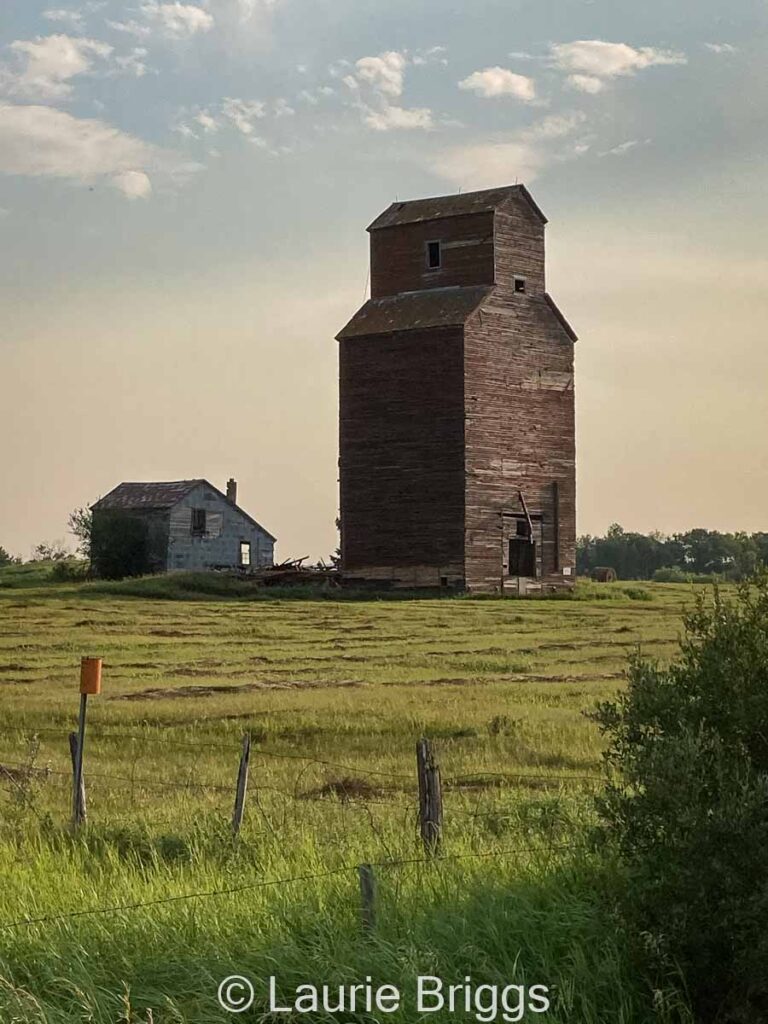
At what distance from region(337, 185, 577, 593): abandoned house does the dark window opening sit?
7cm

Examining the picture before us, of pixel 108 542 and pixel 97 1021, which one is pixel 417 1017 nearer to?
pixel 97 1021

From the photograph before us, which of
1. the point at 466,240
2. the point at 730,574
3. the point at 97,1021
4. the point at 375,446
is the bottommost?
the point at 97,1021

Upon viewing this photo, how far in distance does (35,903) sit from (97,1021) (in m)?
2.24

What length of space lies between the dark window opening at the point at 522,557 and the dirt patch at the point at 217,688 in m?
28.8

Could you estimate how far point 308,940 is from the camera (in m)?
9.35

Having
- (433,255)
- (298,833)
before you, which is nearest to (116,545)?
(433,255)

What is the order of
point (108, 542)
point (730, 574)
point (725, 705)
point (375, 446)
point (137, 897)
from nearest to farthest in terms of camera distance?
point (725, 705) < point (730, 574) < point (137, 897) < point (375, 446) < point (108, 542)

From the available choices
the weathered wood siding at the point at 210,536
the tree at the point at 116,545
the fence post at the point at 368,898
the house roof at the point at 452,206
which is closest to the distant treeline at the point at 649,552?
the weathered wood siding at the point at 210,536

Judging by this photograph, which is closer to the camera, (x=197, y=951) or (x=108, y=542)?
(x=197, y=951)

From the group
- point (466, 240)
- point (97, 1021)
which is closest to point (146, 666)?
point (97, 1021)

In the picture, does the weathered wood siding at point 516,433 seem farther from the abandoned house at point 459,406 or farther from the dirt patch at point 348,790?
the dirt patch at point 348,790

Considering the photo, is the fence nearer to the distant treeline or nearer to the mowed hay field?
the mowed hay field

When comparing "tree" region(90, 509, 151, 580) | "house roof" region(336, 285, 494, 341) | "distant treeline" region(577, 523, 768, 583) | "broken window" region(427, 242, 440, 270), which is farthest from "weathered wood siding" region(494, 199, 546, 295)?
"distant treeline" region(577, 523, 768, 583)

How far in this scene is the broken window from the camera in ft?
192
